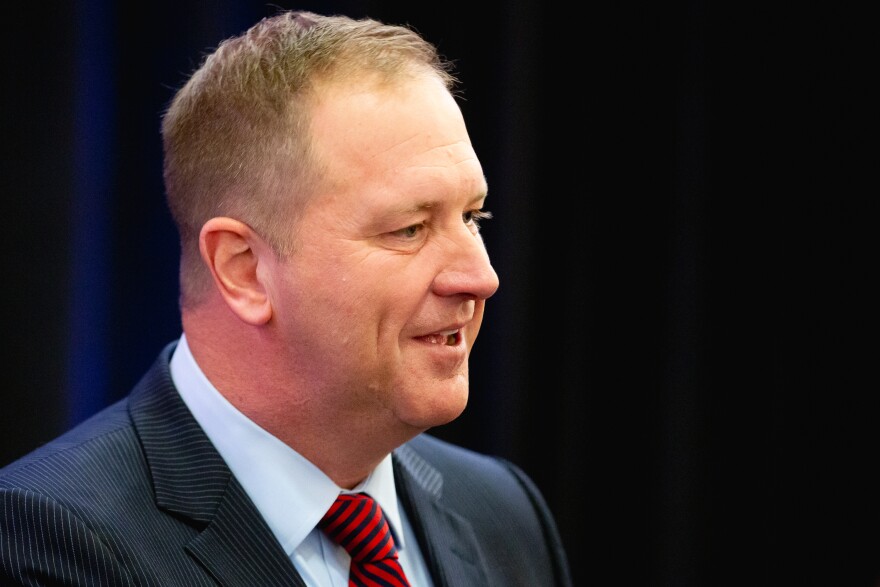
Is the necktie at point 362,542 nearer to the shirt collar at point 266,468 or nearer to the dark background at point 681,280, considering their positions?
the shirt collar at point 266,468

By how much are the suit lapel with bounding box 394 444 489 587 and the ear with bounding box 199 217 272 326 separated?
44 centimetres

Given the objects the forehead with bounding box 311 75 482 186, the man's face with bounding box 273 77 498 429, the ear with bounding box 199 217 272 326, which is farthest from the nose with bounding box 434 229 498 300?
the ear with bounding box 199 217 272 326

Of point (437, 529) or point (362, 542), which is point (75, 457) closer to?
point (362, 542)

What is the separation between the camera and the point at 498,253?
2674 mm

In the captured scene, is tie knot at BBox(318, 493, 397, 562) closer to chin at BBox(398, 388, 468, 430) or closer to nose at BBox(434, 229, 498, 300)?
chin at BBox(398, 388, 468, 430)

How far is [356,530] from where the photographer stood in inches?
63.0

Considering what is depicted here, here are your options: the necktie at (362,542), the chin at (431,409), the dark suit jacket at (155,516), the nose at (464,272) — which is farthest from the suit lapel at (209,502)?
the nose at (464,272)

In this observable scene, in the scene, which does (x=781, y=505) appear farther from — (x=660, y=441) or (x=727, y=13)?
(x=727, y=13)

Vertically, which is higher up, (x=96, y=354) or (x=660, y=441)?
(x=96, y=354)

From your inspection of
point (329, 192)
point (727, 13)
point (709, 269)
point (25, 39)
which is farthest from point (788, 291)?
point (25, 39)

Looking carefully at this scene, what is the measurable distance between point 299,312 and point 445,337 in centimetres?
22

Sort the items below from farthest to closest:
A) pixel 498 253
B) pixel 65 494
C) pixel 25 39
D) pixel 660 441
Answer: pixel 660 441, pixel 498 253, pixel 25 39, pixel 65 494

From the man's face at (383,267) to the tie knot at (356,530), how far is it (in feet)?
0.47

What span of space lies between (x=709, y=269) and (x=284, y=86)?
1640mm
